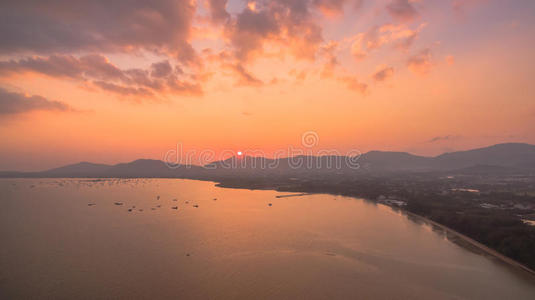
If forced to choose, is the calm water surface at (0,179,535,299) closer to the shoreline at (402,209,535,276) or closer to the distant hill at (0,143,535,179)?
the shoreline at (402,209,535,276)

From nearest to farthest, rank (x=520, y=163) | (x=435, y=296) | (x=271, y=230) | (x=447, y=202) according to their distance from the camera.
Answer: (x=435, y=296) < (x=271, y=230) < (x=447, y=202) < (x=520, y=163)

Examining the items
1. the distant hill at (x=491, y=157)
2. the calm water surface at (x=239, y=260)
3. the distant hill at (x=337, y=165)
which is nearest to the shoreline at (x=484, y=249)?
the calm water surface at (x=239, y=260)

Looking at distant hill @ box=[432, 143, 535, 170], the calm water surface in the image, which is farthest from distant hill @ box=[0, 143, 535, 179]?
the calm water surface

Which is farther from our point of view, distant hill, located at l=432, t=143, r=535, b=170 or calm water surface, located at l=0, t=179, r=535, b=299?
distant hill, located at l=432, t=143, r=535, b=170

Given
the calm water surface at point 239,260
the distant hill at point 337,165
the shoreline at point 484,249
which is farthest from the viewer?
the distant hill at point 337,165

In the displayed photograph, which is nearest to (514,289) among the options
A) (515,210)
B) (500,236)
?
(500,236)

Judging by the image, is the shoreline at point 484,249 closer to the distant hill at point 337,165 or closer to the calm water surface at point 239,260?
the calm water surface at point 239,260

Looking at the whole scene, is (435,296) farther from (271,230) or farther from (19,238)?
(19,238)
